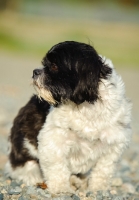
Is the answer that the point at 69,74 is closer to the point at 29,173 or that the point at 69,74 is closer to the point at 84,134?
the point at 84,134

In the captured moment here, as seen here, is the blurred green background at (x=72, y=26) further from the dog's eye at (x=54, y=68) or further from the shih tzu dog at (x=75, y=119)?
the dog's eye at (x=54, y=68)

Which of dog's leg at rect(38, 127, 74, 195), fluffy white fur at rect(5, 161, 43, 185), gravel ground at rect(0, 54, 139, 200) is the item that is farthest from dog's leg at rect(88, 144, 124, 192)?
fluffy white fur at rect(5, 161, 43, 185)

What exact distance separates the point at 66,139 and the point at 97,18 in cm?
5188

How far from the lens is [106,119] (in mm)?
6051

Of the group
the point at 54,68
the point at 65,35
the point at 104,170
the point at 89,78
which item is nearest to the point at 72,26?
the point at 65,35

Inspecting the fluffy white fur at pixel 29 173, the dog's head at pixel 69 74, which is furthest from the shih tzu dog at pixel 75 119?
the fluffy white fur at pixel 29 173

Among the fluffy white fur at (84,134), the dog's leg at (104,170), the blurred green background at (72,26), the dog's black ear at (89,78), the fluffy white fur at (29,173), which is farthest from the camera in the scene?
the blurred green background at (72,26)

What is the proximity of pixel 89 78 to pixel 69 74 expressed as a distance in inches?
8.7

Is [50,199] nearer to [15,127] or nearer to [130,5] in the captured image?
[15,127]

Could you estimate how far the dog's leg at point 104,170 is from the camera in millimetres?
6282

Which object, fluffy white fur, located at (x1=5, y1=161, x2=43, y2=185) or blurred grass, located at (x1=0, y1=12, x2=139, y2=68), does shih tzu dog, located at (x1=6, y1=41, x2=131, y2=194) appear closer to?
fluffy white fur, located at (x1=5, y1=161, x2=43, y2=185)

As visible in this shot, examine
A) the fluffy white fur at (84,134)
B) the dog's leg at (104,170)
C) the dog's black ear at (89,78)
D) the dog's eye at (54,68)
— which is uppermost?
the dog's eye at (54,68)

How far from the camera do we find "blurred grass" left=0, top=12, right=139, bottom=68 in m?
33.6

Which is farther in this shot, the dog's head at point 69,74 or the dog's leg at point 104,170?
the dog's leg at point 104,170
